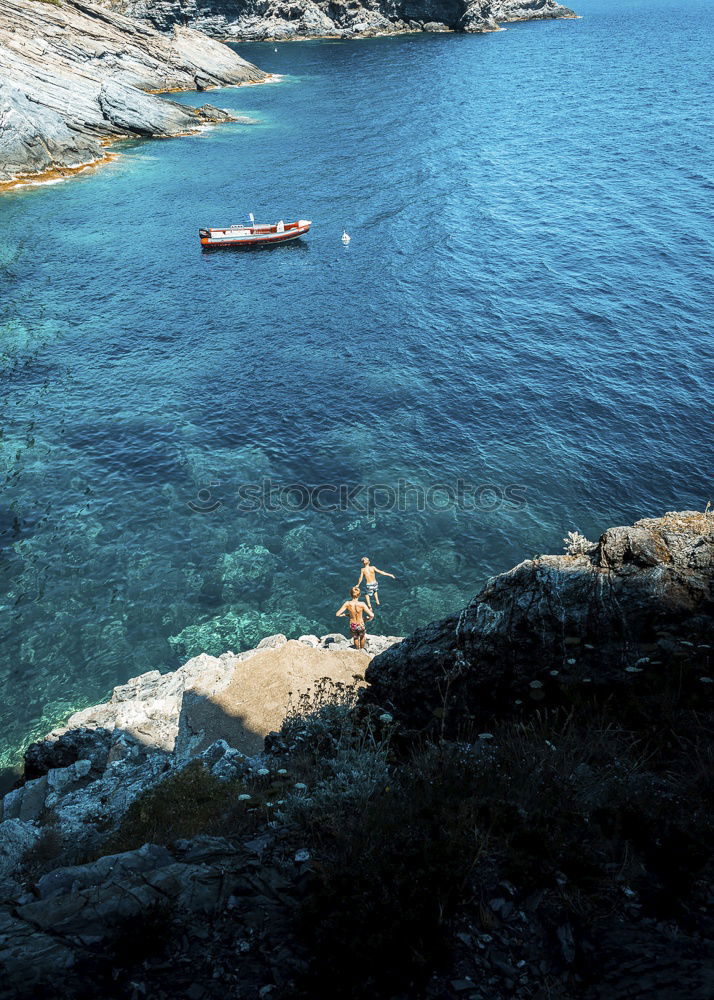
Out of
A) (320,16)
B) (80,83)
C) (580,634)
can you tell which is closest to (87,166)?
(80,83)

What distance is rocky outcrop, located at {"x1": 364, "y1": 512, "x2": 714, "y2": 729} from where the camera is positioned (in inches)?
376

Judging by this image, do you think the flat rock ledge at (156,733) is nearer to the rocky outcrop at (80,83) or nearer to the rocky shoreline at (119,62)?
the rocky shoreline at (119,62)

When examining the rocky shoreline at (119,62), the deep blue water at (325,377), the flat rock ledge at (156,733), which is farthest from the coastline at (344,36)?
the flat rock ledge at (156,733)

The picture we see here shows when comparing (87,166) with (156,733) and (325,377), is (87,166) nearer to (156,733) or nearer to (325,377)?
(325,377)

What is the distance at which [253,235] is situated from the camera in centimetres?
5003

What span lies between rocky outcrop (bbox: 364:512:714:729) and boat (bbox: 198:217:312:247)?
45280 millimetres

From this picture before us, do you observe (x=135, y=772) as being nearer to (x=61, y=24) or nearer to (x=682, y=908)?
(x=682, y=908)

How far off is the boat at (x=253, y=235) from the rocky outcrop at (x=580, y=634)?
45.3 meters

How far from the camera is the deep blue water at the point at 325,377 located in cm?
2252

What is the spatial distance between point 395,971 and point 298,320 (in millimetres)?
38210

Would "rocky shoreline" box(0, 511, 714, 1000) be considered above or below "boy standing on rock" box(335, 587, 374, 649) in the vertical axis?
above

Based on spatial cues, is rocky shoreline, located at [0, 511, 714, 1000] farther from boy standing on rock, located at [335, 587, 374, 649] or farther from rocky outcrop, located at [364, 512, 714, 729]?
boy standing on rock, located at [335, 587, 374, 649]

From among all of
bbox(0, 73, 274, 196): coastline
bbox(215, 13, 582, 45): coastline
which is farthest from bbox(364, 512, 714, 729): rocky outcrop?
bbox(215, 13, 582, 45): coastline

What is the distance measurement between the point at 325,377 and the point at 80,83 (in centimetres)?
6283
